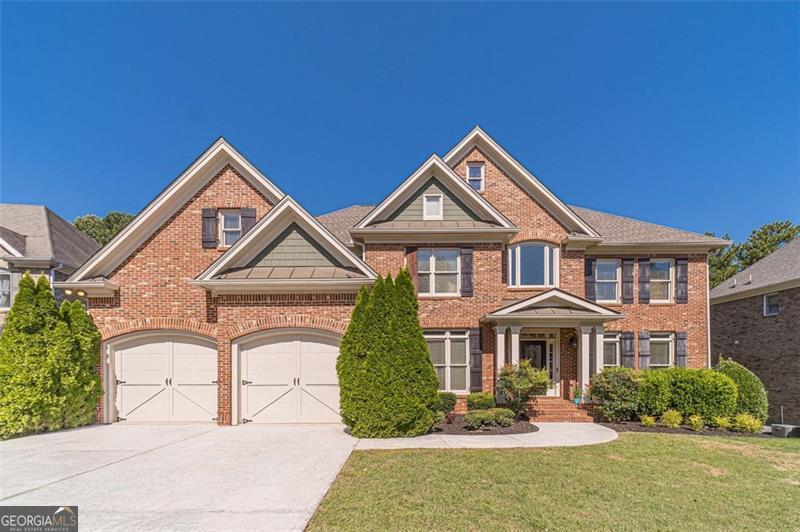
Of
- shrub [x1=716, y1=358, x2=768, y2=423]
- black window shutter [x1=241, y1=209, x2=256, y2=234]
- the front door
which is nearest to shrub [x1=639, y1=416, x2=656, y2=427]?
shrub [x1=716, y1=358, x2=768, y2=423]

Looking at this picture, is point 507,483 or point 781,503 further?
point 507,483

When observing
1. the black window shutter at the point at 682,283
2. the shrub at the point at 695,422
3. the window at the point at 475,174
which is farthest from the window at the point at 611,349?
the window at the point at 475,174

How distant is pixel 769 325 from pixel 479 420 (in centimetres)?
1400

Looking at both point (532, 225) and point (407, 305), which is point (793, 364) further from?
point (407, 305)

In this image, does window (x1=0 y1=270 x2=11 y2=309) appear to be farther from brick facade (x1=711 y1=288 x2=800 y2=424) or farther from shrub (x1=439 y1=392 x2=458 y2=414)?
brick facade (x1=711 y1=288 x2=800 y2=424)

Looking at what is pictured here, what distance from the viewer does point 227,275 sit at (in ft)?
36.1

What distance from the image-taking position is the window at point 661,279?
50.1 ft

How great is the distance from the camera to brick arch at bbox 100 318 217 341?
1150 cm

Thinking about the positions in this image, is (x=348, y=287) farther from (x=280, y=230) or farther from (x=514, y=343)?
(x=514, y=343)

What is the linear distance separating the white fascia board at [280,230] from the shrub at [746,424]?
36.8ft

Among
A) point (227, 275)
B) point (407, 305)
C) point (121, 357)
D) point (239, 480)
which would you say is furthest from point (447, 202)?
point (121, 357)

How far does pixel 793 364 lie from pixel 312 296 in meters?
17.8

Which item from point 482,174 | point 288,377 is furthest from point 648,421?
point 288,377

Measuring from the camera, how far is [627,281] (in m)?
15.2
